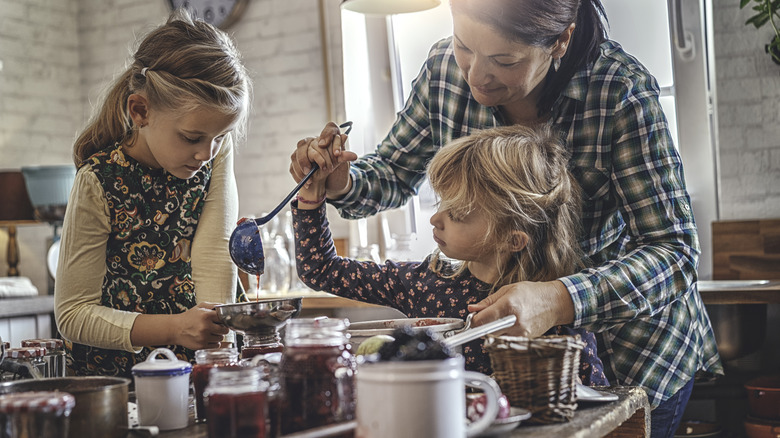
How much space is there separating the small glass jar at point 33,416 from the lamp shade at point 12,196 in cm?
379

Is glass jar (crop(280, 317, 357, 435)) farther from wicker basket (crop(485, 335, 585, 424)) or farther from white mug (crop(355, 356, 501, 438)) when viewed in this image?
wicker basket (crop(485, 335, 585, 424))

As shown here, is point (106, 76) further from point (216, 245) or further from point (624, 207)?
point (624, 207)

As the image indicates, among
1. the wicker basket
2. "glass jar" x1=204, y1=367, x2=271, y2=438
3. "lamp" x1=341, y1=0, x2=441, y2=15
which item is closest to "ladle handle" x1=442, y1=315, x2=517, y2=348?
the wicker basket

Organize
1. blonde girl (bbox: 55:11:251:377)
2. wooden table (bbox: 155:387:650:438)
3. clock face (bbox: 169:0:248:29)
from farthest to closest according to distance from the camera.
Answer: clock face (bbox: 169:0:248:29) < blonde girl (bbox: 55:11:251:377) < wooden table (bbox: 155:387:650:438)

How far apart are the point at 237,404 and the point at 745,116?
312cm

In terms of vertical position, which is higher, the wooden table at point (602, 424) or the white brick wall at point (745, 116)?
the white brick wall at point (745, 116)

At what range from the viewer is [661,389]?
5.78 feet

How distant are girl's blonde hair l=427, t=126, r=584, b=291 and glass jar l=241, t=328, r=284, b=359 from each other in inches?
19.9

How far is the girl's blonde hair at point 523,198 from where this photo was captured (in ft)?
5.53

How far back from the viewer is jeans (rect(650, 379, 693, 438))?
1769 millimetres

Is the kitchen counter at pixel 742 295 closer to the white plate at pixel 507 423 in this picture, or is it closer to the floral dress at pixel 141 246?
the floral dress at pixel 141 246

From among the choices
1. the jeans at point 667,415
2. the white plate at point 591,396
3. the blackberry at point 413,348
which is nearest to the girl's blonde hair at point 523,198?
the jeans at point 667,415

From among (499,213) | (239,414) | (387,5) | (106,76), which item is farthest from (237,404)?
(106,76)

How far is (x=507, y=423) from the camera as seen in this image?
1.01 m
